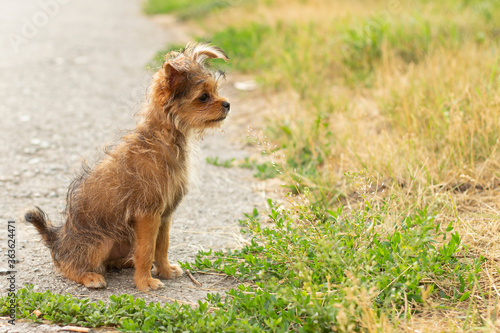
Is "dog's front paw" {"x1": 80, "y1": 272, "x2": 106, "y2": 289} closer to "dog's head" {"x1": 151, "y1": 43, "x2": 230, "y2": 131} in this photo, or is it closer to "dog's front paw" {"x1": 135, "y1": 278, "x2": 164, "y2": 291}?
"dog's front paw" {"x1": 135, "y1": 278, "x2": 164, "y2": 291}

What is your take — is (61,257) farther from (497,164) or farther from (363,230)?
(497,164)

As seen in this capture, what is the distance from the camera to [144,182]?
3.88 metres

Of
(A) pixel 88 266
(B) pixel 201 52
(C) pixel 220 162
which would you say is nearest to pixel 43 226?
(A) pixel 88 266

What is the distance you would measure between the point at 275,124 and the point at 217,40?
14.1 ft

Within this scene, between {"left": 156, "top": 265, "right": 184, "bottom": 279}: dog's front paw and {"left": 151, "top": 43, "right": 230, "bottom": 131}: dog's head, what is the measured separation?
3.66 feet

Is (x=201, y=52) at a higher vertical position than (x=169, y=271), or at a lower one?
higher

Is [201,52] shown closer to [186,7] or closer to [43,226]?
[43,226]

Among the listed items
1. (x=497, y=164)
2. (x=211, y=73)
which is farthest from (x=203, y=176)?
(x=497, y=164)

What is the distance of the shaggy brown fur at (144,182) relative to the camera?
12.8 ft

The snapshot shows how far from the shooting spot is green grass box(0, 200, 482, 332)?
3236mm

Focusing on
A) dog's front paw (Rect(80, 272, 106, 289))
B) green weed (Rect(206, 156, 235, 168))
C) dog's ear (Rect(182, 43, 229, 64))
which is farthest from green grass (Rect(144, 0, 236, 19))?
dog's front paw (Rect(80, 272, 106, 289))

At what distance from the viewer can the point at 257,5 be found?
1338 centimetres

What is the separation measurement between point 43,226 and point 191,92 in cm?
156

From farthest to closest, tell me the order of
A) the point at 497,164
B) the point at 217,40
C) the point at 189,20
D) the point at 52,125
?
1. the point at 189,20
2. the point at 217,40
3. the point at 52,125
4. the point at 497,164
